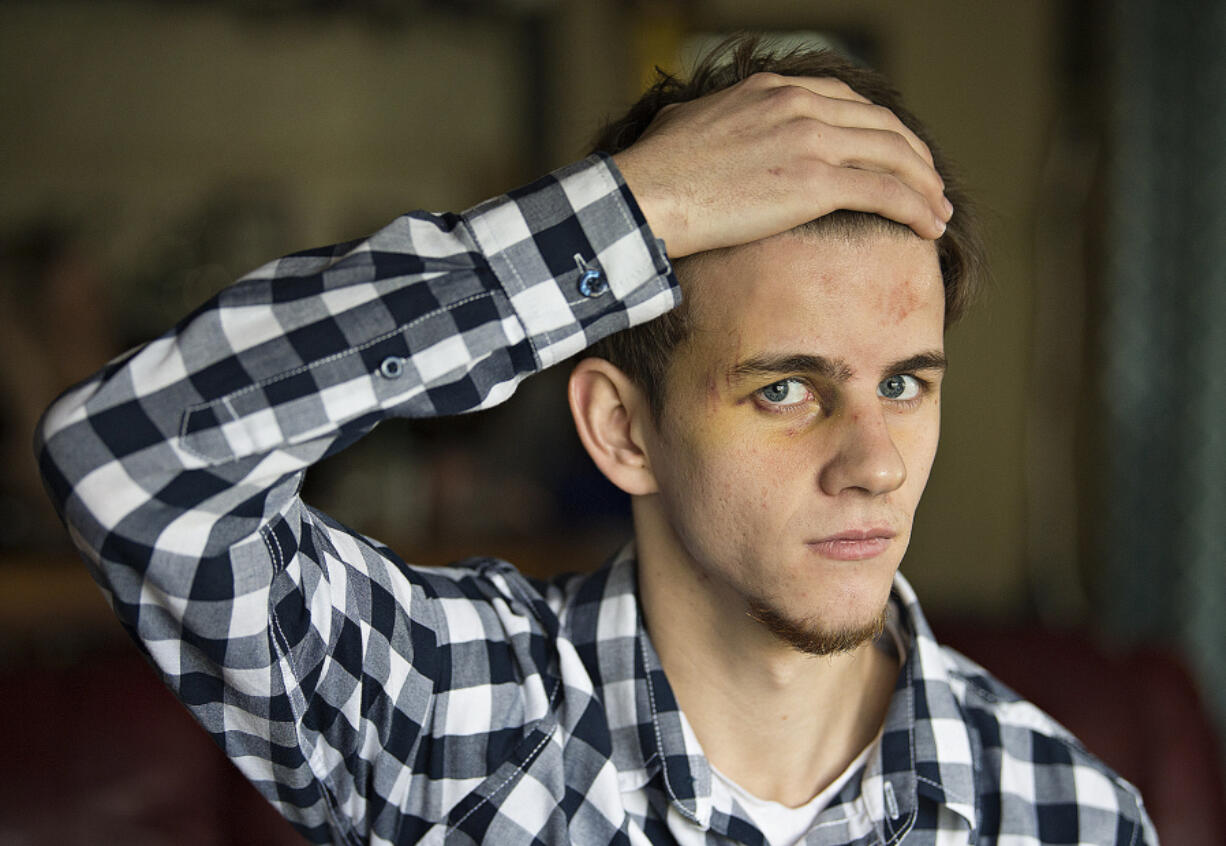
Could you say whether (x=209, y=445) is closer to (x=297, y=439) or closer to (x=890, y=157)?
(x=297, y=439)

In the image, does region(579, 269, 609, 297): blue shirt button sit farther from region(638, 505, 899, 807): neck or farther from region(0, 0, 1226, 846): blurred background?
region(0, 0, 1226, 846): blurred background

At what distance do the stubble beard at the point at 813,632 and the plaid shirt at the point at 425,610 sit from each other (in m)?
0.16

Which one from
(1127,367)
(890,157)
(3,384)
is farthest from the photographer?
(3,384)

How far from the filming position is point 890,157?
3.02 ft

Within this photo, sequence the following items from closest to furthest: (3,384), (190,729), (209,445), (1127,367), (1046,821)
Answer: (209,445), (1046,821), (190,729), (1127,367), (3,384)

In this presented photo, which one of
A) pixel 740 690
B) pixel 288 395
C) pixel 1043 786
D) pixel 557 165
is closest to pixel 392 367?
pixel 288 395

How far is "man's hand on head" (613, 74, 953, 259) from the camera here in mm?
876

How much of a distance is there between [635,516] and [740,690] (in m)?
0.22

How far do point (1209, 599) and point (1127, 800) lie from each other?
1.82 metres

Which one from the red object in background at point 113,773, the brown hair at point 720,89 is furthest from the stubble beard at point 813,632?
the red object in background at point 113,773

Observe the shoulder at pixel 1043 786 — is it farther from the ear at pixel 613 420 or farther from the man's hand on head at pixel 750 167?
the man's hand on head at pixel 750 167

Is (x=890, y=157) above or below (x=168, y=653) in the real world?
above

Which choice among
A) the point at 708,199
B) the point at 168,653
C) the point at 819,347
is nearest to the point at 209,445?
the point at 168,653

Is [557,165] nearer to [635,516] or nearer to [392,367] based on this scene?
[635,516]
